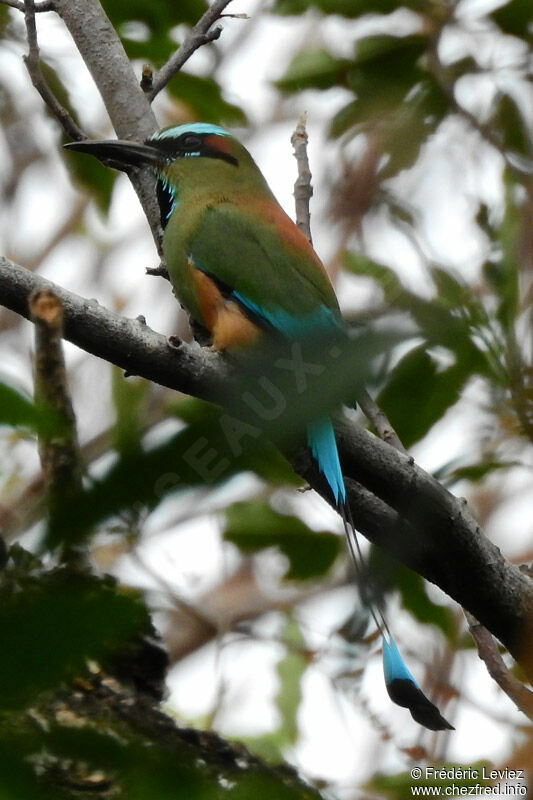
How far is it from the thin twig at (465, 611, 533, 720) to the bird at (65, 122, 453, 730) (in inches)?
37.5

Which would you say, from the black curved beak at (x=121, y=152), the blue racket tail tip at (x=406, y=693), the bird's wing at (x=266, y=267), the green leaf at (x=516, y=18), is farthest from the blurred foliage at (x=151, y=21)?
the blue racket tail tip at (x=406, y=693)

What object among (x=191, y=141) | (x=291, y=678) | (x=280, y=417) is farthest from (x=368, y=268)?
(x=291, y=678)

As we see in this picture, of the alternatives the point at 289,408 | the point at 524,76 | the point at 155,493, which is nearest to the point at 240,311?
the point at 524,76

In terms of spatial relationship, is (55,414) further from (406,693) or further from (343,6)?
(343,6)

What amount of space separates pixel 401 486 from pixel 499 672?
1.74 feet

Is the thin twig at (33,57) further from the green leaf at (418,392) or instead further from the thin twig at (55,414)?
the thin twig at (55,414)

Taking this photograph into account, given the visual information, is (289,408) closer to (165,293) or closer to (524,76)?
(524,76)

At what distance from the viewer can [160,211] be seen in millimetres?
3893

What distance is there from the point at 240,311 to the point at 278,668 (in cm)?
196

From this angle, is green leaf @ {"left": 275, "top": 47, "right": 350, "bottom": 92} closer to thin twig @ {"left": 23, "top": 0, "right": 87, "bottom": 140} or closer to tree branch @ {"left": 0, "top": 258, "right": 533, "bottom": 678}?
thin twig @ {"left": 23, "top": 0, "right": 87, "bottom": 140}

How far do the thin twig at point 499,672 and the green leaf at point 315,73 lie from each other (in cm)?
161

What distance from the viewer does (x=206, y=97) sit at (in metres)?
3.48

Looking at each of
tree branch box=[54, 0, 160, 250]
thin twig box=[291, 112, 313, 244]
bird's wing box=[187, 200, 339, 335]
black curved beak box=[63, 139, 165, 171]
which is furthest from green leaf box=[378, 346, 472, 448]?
tree branch box=[54, 0, 160, 250]

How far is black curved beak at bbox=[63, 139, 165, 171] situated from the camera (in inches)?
130
